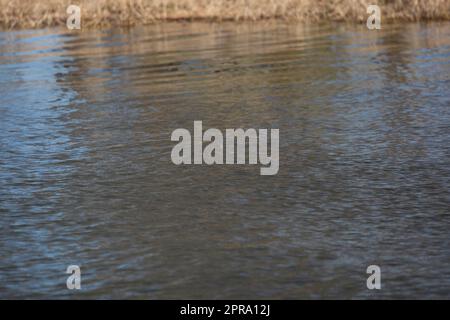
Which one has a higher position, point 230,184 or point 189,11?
point 189,11

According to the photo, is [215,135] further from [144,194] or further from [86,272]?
[86,272]

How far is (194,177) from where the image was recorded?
8531 millimetres

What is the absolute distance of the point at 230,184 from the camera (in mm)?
8234

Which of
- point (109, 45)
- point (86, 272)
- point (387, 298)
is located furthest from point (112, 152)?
point (109, 45)

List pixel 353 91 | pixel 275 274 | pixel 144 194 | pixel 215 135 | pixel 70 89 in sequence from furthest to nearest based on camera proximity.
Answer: pixel 70 89
pixel 353 91
pixel 215 135
pixel 144 194
pixel 275 274

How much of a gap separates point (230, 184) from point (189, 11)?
59.9 feet

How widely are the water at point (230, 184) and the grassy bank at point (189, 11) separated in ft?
26.7

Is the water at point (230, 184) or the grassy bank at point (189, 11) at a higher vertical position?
the grassy bank at point (189, 11)

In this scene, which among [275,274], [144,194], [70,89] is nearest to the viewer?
[275,274]

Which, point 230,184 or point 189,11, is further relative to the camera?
point 189,11

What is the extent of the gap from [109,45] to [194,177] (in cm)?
1245

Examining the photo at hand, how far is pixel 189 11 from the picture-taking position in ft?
85.2

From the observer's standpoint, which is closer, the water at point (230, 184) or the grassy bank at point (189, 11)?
the water at point (230, 184)

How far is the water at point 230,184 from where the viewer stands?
597 centimetres
